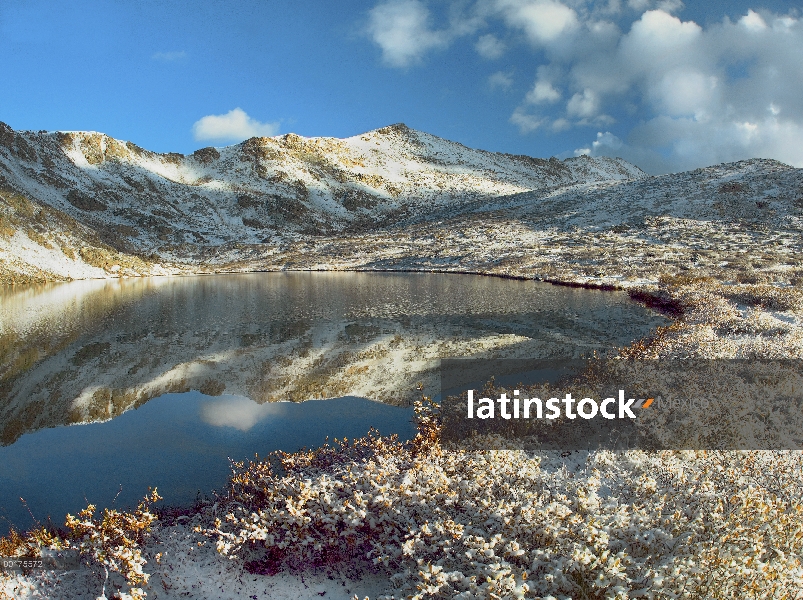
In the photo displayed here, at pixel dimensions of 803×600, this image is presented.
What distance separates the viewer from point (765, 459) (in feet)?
29.0

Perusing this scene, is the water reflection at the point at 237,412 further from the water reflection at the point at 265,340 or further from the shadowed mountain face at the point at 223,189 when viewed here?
the shadowed mountain face at the point at 223,189

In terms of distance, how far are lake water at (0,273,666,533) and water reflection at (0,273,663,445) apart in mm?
87

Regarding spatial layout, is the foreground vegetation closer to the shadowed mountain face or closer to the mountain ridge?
the mountain ridge

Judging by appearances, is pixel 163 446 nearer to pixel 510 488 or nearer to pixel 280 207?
pixel 510 488

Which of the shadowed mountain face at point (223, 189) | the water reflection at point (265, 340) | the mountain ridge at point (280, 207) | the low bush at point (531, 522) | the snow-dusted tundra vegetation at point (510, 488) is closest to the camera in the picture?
the low bush at point (531, 522)

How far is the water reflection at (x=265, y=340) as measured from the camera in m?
15.0

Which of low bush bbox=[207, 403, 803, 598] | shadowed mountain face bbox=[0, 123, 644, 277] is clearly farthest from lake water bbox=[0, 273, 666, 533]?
shadowed mountain face bbox=[0, 123, 644, 277]

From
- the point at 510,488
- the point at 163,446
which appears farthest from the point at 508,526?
the point at 163,446

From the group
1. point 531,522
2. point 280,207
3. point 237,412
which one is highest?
point 280,207

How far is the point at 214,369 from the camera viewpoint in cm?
1784

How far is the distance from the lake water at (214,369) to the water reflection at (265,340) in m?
0.09

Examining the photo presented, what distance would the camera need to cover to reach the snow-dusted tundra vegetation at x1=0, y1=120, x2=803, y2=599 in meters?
5.51

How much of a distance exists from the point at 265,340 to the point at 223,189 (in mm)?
98053

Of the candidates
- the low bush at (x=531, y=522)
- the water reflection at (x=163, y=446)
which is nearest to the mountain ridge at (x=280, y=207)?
the water reflection at (x=163, y=446)
